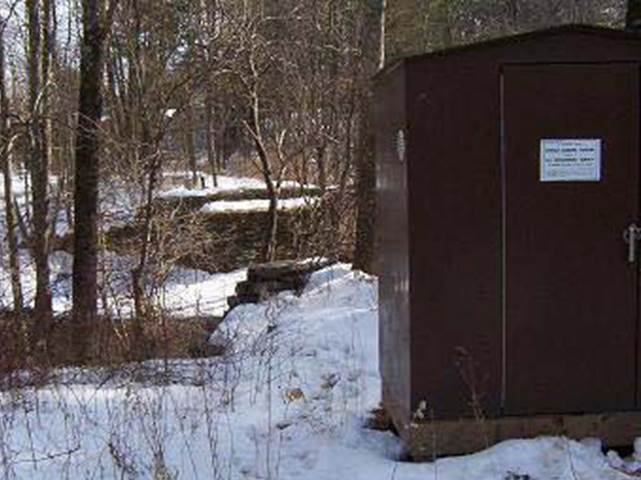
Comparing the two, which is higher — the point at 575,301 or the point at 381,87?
the point at 381,87

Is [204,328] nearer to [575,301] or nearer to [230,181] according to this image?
[575,301]

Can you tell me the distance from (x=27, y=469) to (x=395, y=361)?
2.01 meters

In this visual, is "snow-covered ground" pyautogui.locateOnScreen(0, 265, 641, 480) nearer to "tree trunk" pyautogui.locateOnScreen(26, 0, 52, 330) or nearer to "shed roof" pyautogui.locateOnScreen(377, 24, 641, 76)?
"shed roof" pyautogui.locateOnScreen(377, 24, 641, 76)

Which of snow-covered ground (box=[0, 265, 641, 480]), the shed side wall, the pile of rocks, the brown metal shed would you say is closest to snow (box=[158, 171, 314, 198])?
the pile of rocks

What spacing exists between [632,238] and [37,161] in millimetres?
14276

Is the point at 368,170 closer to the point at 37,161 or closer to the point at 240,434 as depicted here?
the point at 37,161

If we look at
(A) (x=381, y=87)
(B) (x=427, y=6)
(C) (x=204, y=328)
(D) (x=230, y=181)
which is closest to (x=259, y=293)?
(C) (x=204, y=328)

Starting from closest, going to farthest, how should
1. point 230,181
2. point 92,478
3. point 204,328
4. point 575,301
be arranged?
1. point 92,478
2. point 575,301
3. point 204,328
4. point 230,181

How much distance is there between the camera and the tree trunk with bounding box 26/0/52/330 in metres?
15.0

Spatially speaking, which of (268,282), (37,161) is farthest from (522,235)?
(37,161)

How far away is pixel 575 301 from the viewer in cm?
492

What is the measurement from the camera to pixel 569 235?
4.89m

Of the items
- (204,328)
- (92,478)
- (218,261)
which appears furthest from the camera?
(218,261)

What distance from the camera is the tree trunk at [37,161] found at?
49.2 ft
